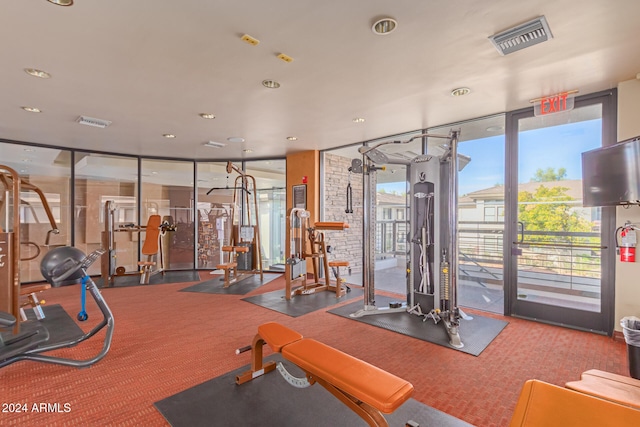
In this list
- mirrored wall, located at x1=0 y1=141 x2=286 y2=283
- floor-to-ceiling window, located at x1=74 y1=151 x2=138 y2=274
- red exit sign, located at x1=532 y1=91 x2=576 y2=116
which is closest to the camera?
red exit sign, located at x1=532 y1=91 x2=576 y2=116

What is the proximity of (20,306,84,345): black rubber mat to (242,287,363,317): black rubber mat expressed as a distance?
2175 millimetres

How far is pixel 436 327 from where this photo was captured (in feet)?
12.1

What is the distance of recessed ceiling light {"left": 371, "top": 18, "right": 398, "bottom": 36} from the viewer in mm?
2219

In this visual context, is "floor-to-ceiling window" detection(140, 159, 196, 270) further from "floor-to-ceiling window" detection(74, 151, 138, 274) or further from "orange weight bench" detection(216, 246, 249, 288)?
"orange weight bench" detection(216, 246, 249, 288)

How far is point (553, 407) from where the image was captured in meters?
1.19

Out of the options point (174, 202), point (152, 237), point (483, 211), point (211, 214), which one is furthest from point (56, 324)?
point (483, 211)

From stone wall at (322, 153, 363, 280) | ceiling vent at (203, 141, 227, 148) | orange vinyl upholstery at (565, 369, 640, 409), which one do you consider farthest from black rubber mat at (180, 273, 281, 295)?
orange vinyl upholstery at (565, 369, 640, 409)

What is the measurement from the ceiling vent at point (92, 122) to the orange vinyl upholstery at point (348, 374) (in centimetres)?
433

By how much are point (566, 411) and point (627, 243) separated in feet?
10.1

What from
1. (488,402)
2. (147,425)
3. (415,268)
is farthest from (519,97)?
(147,425)

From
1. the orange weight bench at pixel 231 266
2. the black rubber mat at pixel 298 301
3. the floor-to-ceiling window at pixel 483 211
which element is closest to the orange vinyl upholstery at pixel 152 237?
the orange weight bench at pixel 231 266

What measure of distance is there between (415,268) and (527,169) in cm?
195

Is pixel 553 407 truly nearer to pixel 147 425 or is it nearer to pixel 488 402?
pixel 488 402

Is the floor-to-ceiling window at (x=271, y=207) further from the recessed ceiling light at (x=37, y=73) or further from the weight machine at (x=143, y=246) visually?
the recessed ceiling light at (x=37, y=73)
